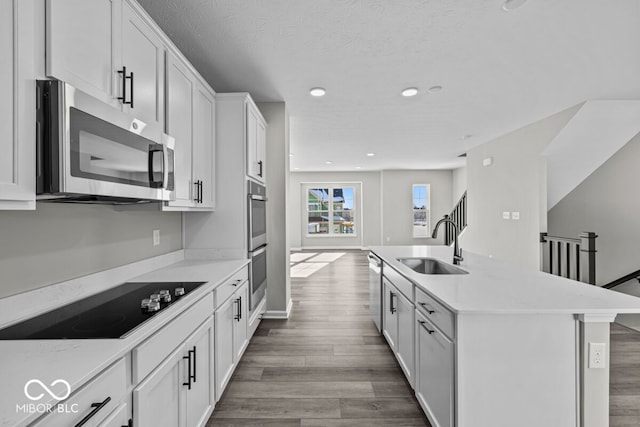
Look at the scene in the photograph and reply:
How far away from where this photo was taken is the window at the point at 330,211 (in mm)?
10180

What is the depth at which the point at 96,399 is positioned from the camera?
2.95ft

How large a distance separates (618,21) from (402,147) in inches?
164

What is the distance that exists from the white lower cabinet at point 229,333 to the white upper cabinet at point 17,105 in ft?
4.09

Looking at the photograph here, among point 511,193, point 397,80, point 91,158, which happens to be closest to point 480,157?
point 511,193

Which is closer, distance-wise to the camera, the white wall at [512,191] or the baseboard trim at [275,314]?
the baseboard trim at [275,314]

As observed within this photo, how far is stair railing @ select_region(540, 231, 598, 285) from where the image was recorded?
3.69 m

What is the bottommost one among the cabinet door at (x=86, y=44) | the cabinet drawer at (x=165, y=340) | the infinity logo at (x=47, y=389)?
the cabinet drawer at (x=165, y=340)

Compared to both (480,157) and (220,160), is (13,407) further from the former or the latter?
(480,157)

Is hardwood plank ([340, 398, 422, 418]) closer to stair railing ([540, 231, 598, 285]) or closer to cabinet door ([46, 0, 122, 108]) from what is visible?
cabinet door ([46, 0, 122, 108])

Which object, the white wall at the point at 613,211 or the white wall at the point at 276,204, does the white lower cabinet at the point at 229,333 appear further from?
the white wall at the point at 613,211

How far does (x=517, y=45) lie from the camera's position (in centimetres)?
240

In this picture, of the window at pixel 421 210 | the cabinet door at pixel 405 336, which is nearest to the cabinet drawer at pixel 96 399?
the cabinet door at pixel 405 336

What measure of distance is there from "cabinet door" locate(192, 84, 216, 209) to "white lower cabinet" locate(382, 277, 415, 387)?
1703 millimetres

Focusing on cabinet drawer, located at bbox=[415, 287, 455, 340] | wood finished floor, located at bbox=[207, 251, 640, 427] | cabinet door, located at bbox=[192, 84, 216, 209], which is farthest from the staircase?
cabinet door, located at bbox=[192, 84, 216, 209]
